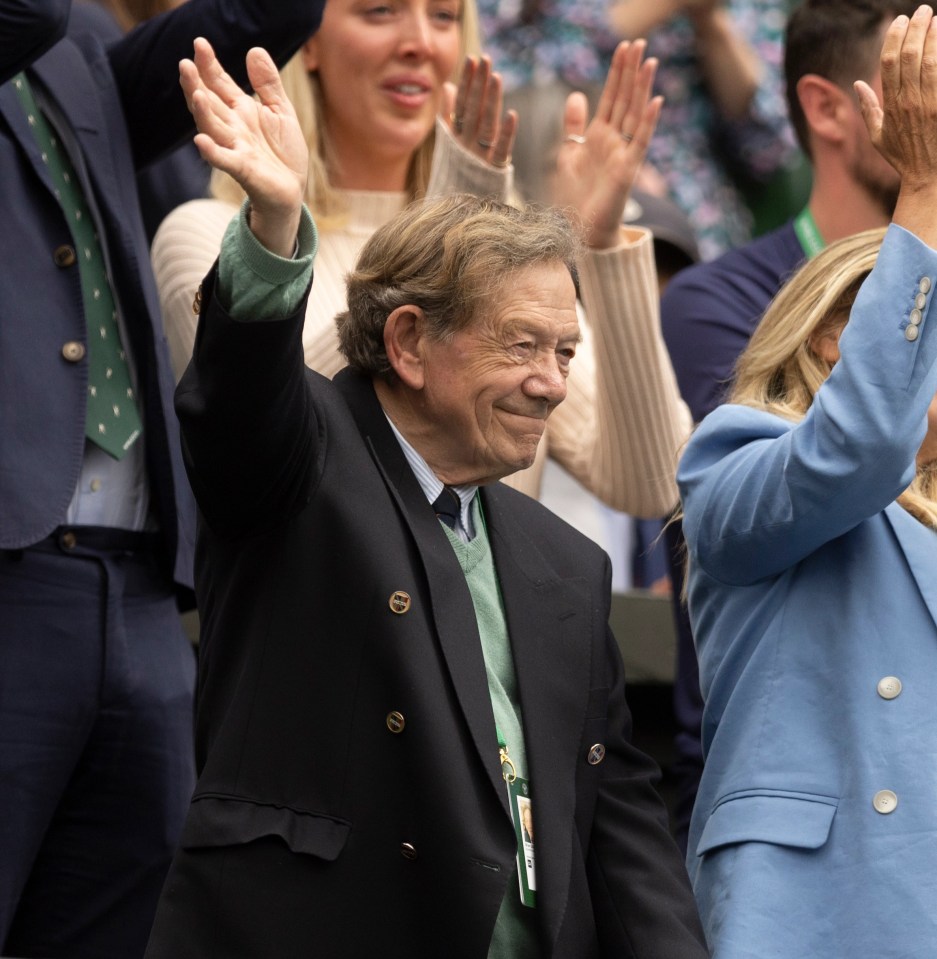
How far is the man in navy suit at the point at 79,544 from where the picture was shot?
3.14 m

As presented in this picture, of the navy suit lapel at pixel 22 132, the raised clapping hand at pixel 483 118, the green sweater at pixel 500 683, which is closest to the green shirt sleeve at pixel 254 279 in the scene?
the green sweater at pixel 500 683

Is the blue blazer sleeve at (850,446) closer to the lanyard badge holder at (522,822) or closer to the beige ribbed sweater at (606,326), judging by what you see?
the lanyard badge holder at (522,822)

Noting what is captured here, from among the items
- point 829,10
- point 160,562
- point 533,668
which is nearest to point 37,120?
point 160,562

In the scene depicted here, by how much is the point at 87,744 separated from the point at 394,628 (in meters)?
0.83

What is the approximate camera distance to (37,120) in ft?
11.2

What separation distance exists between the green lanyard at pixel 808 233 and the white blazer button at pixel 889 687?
176cm

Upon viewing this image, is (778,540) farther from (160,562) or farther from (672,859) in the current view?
(160,562)

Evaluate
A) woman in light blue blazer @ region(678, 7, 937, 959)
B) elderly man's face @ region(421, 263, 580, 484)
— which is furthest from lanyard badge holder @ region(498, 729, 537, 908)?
elderly man's face @ region(421, 263, 580, 484)

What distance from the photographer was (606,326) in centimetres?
376

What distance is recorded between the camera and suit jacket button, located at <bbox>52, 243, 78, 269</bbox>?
3.31 metres

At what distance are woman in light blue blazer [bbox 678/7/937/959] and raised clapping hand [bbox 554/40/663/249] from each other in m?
0.80

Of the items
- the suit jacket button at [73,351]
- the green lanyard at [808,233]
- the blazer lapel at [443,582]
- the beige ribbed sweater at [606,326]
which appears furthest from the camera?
the green lanyard at [808,233]

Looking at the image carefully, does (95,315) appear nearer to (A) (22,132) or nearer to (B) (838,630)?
(A) (22,132)

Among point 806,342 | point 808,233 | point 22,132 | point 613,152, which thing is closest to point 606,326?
point 613,152
